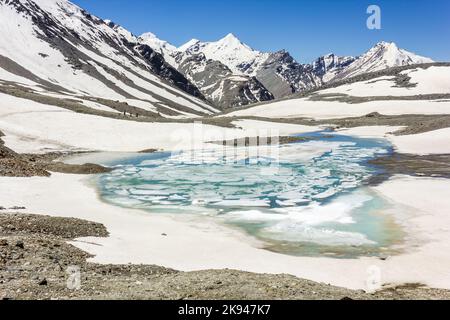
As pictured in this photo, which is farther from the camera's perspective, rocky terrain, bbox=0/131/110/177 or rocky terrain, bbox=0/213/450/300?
rocky terrain, bbox=0/131/110/177

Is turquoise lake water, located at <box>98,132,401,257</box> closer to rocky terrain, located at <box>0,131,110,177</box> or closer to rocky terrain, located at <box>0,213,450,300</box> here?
rocky terrain, located at <box>0,131,110,177</box>

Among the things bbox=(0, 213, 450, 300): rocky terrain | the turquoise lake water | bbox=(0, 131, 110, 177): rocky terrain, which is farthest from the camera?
bbox=(0, 131, 110, 177): rocky terrain

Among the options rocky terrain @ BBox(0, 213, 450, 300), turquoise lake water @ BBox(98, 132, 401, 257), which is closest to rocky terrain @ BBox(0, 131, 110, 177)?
turquoise lake water @ BBox(98, 132, 401, 257)

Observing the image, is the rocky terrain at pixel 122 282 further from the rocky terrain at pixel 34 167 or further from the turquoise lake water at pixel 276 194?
the rocky terrain at pixel 34 167

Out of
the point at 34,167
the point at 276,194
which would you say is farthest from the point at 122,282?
the point at 34,167

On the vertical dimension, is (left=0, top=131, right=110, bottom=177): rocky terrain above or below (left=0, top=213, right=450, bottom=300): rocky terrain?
above

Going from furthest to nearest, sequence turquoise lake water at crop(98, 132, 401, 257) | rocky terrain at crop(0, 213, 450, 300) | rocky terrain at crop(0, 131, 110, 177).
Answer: rocky terrain at crop(0, 131, 110, 177)
turquoise lake water at crop(98, 132, 401, 257)
rocky terrain at crop(0, 213, 450, 300)
